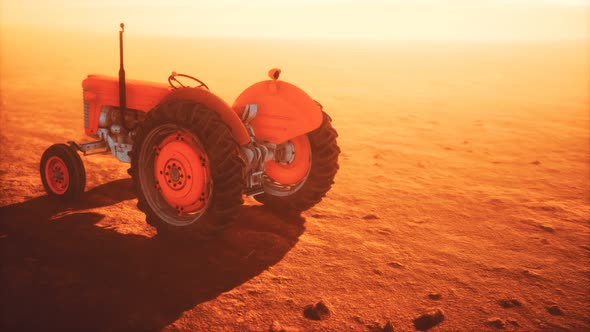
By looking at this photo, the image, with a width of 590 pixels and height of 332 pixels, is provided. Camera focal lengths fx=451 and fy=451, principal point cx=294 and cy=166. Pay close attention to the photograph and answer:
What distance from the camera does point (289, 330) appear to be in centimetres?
271

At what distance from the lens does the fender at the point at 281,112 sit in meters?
4.00

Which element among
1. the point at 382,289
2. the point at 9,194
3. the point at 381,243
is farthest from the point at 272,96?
the point at 9,194

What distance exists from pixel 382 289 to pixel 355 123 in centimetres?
699

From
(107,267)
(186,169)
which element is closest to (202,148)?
(186,169)

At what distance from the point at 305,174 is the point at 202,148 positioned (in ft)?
4.15

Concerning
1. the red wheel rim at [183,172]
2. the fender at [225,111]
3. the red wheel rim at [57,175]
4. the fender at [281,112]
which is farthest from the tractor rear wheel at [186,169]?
the red wheel rim at [57,175]

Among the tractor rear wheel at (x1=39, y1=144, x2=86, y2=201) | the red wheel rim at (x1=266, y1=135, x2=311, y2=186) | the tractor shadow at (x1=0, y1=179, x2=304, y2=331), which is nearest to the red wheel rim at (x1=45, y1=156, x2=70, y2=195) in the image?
the tractor rear wheel at (x1=39, y1=144, x2=86, y2=201)

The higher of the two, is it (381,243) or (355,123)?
(355,123)

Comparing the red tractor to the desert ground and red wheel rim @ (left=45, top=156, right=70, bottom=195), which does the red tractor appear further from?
the desert ground

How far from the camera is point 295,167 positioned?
174 inches

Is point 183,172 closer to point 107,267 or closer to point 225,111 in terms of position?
point 225,111

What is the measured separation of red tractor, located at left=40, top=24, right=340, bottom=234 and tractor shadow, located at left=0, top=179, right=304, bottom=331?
0.84 ft

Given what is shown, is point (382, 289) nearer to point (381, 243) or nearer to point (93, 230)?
point (381, 243)

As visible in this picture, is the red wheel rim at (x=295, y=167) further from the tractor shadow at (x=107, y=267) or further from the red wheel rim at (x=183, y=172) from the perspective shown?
the red wheel rim at (x=183, y=172)
